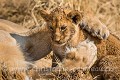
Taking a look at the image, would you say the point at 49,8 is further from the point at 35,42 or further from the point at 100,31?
the point at 100,31

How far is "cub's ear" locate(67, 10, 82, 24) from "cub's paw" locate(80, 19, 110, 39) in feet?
0.47

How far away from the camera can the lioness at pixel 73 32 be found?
4176 millimetres

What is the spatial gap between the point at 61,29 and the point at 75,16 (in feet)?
0.61

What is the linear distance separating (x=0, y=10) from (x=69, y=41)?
315 cm

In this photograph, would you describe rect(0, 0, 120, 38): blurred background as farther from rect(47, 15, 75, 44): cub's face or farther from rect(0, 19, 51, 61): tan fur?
rect(47, 15, 75, 44): cub's face

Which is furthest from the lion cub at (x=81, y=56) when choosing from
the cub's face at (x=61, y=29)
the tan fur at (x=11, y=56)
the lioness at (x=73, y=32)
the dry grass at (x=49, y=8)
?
the dry grass at (x=49, y=8)

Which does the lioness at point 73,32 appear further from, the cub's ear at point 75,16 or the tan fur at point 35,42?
the tan fur at point 35,42

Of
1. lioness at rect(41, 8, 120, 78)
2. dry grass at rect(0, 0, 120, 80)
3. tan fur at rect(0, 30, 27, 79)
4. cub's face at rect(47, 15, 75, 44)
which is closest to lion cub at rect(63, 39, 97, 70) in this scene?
lioness at rect(41, 8, 120, 78)

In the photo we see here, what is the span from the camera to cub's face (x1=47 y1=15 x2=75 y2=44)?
13.6ft

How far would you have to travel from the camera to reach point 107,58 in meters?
4.48

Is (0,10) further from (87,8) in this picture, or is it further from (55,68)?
(55,68)

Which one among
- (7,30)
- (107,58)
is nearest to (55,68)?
(107,58)

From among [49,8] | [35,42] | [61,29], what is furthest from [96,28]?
[49,8]

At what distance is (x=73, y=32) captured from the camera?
14.0 ft
